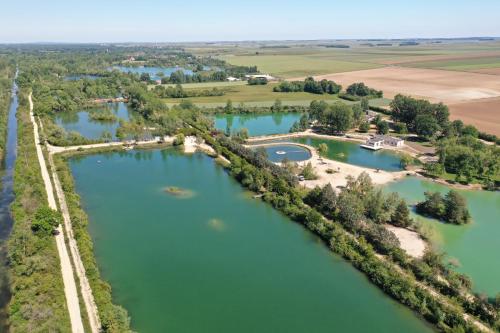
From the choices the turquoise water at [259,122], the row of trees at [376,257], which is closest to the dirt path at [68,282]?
the row of trees at [376,257]

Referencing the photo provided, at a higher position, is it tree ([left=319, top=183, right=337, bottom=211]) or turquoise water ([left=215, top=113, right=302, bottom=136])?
tree ([left=319, top=183, right=337, bottom=211])

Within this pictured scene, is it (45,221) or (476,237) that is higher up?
(45,221)

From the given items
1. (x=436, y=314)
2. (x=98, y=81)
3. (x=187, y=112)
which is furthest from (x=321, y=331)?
(x=98, y=81)

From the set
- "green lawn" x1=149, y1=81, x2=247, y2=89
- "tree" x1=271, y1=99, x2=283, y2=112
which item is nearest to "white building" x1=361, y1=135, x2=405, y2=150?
"tree" x1=271, y1=99, x2=283, y2=112

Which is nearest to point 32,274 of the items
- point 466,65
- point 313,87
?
point 313,87

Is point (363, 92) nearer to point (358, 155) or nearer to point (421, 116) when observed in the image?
point (421, 116)

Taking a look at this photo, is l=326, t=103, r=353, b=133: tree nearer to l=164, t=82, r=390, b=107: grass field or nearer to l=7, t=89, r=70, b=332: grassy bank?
l=164, t=82, r=390, b=107: grass field
